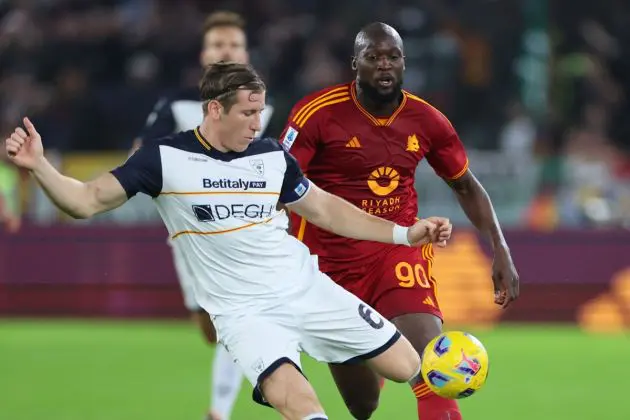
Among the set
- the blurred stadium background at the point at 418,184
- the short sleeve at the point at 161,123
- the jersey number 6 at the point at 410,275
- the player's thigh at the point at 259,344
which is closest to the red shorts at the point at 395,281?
the jersey number 6 at the point at 410,275

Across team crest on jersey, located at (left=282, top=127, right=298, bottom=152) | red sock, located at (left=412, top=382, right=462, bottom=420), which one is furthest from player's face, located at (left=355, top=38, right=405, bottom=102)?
red sock, located at (left=412, top=382, right=462, bottom=420)

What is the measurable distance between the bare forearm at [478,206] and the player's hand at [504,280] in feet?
0.73

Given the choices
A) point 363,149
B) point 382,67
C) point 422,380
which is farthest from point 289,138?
point 422,380

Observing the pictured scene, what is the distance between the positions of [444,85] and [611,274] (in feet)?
11.0

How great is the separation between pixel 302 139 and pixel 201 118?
180cm

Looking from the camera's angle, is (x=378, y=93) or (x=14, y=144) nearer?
(x=14, y=144)

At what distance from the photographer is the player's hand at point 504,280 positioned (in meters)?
7.09

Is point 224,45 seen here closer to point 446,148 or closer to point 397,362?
point 446,148

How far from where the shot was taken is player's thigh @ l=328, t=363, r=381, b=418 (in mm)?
7441

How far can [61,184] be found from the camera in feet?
19.1

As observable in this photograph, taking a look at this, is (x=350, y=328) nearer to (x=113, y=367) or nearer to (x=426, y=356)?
(x=426, y=356)

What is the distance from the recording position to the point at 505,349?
43.1 feet

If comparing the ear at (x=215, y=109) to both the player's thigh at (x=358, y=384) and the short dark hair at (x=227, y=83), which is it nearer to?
the short dark hair at (x=227, y=83)

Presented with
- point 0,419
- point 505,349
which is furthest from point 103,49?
point 0,419
